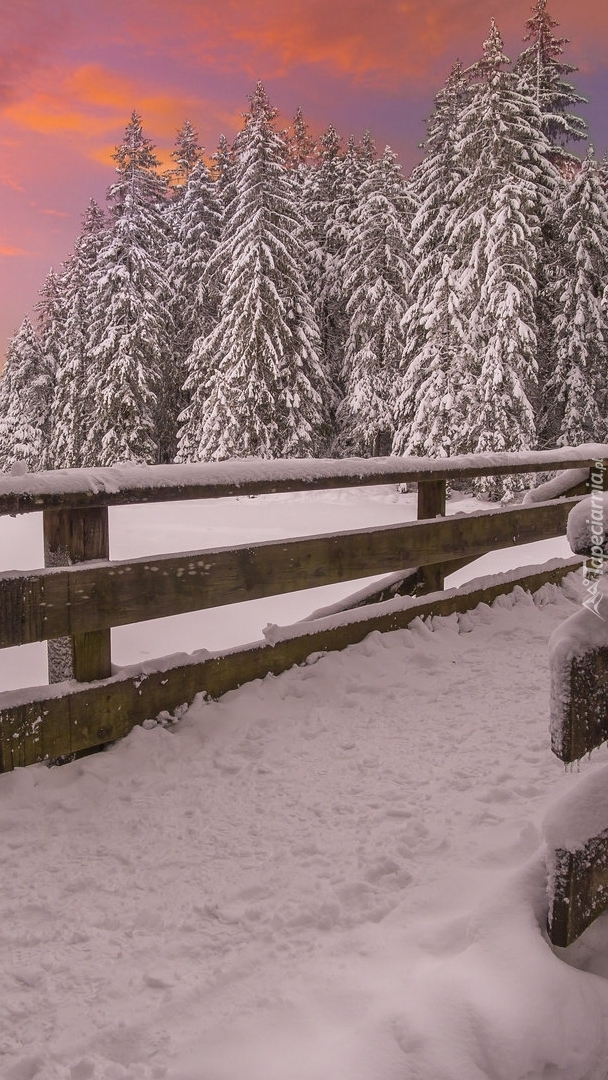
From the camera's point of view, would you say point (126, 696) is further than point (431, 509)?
No

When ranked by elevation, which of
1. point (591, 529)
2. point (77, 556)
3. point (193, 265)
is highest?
point (193, 265)

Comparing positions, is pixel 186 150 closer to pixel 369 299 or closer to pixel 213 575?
pixel 369 299

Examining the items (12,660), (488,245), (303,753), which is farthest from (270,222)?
(303,753)

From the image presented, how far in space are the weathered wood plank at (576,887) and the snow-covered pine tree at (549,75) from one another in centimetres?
3291

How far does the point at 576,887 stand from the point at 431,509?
12.8 ft

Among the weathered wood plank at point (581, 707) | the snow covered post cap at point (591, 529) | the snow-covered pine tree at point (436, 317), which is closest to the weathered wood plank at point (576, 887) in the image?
the weathered wood plank at point (581, 707)

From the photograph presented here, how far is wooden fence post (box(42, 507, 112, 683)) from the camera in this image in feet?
10.9

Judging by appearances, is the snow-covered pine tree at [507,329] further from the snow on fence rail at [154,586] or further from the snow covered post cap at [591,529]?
the snow covered post cap at [591,529]

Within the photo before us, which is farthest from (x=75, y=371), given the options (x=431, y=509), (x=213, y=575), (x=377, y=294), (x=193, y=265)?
(x=213, y=575)

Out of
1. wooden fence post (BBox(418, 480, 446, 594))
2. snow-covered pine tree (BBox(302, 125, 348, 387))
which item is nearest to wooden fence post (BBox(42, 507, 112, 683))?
wooden fence post (BBox(418, 480, 446, 594))

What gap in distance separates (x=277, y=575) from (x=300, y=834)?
162 centimetres

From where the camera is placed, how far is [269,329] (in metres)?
25.5

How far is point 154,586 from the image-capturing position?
356 cm

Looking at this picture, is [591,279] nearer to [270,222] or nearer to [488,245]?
[488,245]
